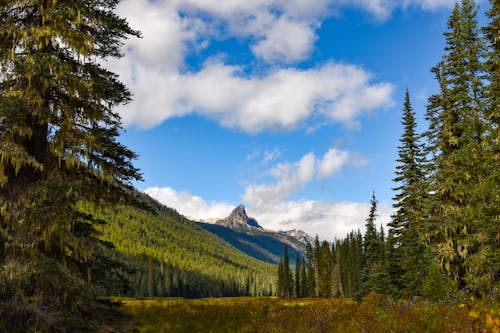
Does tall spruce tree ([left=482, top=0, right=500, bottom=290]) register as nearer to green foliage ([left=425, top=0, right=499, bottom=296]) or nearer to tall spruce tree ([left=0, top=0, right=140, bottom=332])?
green foliage ([left=425, top=0, right=499, bottom=296])

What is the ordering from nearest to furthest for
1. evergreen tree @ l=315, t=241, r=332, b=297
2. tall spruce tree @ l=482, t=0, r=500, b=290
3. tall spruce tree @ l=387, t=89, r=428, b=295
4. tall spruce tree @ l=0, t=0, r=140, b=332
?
tall spruce tree @ l=0, t=0, r=140, b=332 < tall spruce tree @ l=482, t=0, r=500, b=290 < tall spruce tree @ l=387, t=89, r=428, b=295 < evergreen tree @ l=315, t=241, r=332, b=297

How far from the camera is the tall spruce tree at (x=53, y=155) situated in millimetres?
7121

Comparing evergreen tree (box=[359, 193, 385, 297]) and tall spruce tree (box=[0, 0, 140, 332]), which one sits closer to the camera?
tall spruce tree (box=[0, 0, 140, 332])

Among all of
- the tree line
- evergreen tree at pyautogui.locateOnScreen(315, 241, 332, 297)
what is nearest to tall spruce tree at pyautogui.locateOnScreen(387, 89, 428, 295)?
the tree line

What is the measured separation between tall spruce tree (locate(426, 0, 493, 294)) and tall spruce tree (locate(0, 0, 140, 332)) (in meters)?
16.6

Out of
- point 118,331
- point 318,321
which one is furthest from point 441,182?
point 118,331

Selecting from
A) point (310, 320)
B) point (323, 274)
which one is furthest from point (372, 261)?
point (323, 274)

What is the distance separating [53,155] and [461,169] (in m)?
19.2

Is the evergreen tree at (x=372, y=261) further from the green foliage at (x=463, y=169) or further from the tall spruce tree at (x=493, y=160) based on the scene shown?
the tall spruce tree at (x=493, y=160)

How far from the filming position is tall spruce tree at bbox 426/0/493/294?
18.5 metres

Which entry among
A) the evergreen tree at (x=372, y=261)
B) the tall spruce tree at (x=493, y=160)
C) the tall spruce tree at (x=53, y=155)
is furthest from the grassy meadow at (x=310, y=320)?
the evergreen tree at (x=372, y=261)

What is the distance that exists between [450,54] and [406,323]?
18675mm

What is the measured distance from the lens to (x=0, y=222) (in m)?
7.29

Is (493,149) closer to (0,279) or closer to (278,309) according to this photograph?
(278,309)
